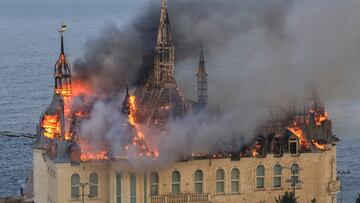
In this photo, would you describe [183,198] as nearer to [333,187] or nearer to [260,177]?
[260,177]

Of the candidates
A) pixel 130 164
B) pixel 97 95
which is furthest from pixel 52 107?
pixel 130 164

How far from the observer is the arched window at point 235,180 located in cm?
13910

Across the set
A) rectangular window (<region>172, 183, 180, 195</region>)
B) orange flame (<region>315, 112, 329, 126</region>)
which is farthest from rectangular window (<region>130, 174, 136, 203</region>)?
orange flame (<region>315, 112, 329, 126</region>)

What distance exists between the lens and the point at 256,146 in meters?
140

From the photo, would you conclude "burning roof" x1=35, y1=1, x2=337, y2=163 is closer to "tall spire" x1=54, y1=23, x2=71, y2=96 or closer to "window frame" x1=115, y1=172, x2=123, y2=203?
"tall spire" x1=54, y1=23, x2=71, y2=96

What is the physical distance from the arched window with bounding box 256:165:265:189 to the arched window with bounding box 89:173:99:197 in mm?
13516

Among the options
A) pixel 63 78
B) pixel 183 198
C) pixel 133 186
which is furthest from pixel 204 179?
pixel 63 78

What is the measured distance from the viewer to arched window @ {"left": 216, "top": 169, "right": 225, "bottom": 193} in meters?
139

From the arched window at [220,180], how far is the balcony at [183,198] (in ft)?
5.02

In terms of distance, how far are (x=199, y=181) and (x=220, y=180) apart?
5.93 feet

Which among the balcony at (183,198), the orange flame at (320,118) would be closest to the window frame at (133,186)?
the balcony at (183,198)

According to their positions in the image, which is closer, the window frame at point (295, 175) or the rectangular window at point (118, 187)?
the rectangular window at point (118, 187)

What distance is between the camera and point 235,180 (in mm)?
139375

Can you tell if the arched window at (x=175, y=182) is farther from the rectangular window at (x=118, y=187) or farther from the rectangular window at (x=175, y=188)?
the rectangular window at (x=118, y=187)
